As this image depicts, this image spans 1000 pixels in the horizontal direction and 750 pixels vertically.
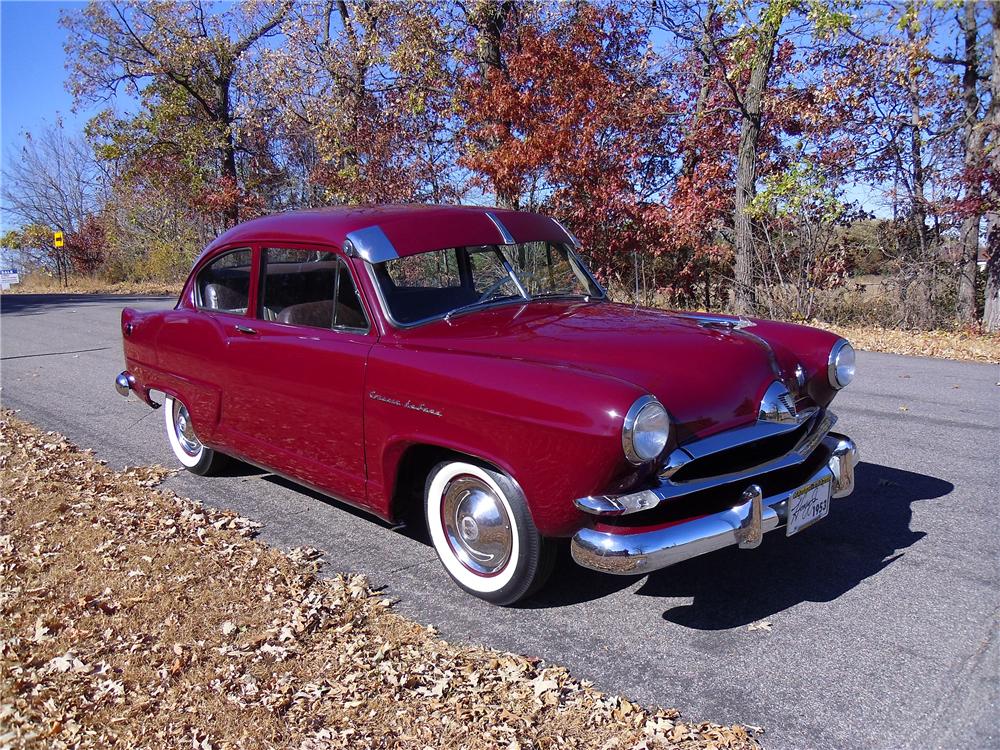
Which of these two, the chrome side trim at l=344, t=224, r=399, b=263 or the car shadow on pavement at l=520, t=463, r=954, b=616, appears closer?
the car shadow on pavement at l=520, t=463, r=954, b=616

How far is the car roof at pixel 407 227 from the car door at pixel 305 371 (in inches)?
4.5

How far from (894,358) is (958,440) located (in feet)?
14.5

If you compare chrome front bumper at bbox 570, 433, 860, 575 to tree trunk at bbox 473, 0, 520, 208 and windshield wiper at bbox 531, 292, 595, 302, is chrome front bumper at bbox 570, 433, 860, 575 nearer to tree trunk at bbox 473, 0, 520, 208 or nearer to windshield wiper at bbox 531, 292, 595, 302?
windshield wiper at bbox 531, 292, 595, 302

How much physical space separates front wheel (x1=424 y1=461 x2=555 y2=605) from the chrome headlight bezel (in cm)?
180

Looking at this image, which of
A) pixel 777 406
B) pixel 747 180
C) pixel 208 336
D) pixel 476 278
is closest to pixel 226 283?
pixel 208 336

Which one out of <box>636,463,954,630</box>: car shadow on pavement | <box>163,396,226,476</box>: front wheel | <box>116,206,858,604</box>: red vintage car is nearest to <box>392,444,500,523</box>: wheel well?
<box>116,206,858,604</box>: red vintage car

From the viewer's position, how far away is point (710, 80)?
15.3m

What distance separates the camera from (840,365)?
4.19 m

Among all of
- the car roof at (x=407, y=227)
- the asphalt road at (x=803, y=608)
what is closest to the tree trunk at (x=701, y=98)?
the asphalt road at (x=803, y=608)

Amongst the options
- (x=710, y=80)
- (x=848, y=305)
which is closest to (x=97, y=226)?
(x=710, y=80)

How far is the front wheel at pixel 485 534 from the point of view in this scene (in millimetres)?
3422

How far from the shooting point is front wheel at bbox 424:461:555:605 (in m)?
3.42

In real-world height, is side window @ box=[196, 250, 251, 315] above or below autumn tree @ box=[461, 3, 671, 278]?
below

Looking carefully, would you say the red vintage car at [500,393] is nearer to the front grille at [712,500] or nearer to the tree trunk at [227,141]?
the front grille at [712,500]
